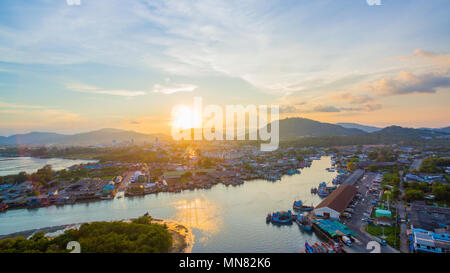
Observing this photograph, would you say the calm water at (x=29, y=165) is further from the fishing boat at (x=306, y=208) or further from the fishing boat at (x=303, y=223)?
the fishing boat at (x=303, y=223)

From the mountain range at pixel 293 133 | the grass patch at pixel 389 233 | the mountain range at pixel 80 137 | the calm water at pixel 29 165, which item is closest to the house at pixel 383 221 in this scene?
the grass patch at pixel 389 233

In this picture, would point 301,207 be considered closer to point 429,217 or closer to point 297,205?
point 297,205

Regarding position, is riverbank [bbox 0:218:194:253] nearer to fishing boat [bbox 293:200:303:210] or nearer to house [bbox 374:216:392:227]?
fishing boat [bbox 293:200:303:210]

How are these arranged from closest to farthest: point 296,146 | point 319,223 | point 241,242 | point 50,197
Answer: point 241,242, point 319,223, point 50,197, point 296,146

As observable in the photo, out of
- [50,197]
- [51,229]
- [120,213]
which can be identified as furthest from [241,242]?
[50,197]

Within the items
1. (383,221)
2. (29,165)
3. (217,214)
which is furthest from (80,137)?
(383,221)

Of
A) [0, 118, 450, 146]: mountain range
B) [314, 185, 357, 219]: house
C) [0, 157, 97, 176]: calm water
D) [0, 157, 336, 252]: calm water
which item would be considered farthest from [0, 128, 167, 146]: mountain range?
[314, 185, 357, 219]: house

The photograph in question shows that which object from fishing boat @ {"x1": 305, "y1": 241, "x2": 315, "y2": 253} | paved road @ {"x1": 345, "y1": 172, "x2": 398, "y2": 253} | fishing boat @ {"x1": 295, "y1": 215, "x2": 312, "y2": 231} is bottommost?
fishing boat @ {"x1": 305, "y1": 241, "x2": 315, "y2": 253}
